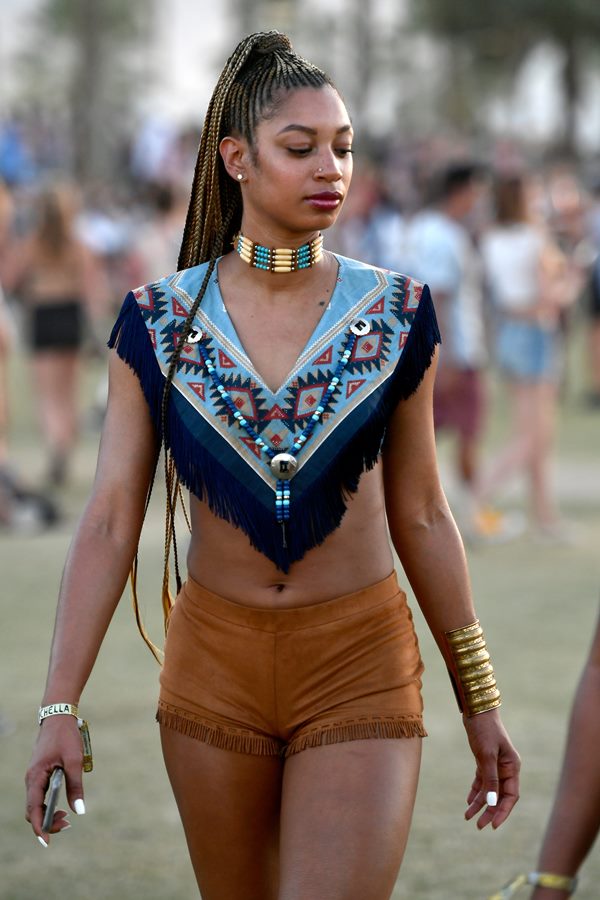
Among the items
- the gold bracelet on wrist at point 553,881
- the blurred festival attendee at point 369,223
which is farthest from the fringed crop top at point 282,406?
the blurred festival attendee at point 369,223

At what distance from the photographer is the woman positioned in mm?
3316

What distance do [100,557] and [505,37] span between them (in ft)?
159

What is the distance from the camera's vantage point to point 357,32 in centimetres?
4347

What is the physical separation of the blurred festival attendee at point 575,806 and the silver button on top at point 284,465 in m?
0.95

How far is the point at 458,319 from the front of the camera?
995cm

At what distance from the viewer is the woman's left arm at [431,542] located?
3.41 meters

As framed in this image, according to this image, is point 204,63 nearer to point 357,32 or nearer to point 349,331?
point 357,32

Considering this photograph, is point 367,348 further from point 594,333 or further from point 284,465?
point 594,333

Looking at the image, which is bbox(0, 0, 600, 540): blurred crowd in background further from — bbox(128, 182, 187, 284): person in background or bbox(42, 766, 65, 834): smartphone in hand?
bbox(42, 766, 65, 834): smartphone in hand

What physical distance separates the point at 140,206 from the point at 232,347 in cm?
2309

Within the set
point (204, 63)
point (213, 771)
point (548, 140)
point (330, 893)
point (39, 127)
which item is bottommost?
point (330, 893)

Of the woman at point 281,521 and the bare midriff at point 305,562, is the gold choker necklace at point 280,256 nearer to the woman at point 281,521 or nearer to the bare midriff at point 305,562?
the woman at point 281,521

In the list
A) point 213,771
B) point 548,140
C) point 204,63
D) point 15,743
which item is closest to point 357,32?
point 548,140

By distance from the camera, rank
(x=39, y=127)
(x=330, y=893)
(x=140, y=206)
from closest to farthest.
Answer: (x=330, y=893) < (x=140, y=206) < (x=39, y=127)
